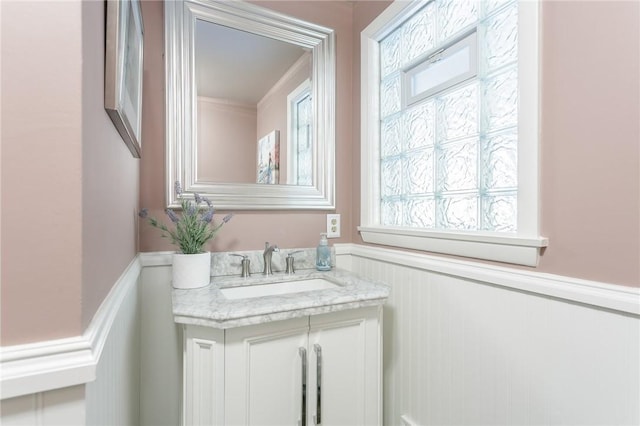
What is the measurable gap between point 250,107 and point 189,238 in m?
0.65

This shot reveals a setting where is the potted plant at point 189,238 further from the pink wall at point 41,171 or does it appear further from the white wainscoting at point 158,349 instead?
the pink wall at point 41,171

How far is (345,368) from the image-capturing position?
3.43ft

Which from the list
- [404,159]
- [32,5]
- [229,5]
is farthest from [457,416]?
[229,5]

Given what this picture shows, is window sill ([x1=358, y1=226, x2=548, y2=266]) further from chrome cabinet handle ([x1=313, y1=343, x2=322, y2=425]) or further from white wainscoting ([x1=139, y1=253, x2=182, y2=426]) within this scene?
white wainscoting ([x1=139, y1=253, x2=182, y2=426])

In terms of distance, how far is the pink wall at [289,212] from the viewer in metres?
1.23

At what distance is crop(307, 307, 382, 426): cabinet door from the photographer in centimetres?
100

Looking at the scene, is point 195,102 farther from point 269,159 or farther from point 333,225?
point 333,225

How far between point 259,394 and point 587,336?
88 centimetres

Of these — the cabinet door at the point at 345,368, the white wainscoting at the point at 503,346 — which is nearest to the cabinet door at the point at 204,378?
the cabinet door at the point at 345,368

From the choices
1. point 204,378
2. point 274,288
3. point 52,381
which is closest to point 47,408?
point 52,381

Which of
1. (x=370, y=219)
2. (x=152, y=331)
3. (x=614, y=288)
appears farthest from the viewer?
(x=370, y=219)

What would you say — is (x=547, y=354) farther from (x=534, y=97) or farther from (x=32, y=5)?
(x=32, y=5)

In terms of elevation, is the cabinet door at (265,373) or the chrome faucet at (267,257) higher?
the chrome faucet at (267,257)

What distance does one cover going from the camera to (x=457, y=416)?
104 centimetres
